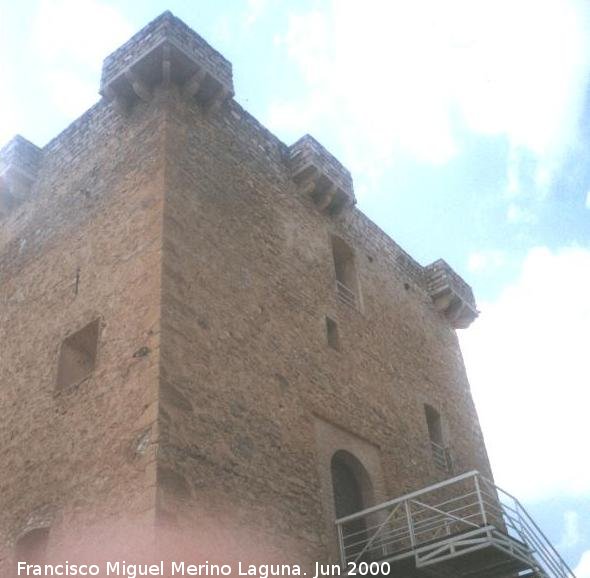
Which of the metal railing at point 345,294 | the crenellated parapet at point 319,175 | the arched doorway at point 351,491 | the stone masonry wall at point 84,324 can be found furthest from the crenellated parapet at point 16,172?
the arched doorway at point 351,491

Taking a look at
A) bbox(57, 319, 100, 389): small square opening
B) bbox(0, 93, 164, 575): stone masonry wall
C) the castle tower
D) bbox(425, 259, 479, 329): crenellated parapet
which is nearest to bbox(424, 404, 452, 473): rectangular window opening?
the castle tower

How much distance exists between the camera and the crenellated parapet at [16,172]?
1225 centimetres

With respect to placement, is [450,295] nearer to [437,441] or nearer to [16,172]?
[437,441]

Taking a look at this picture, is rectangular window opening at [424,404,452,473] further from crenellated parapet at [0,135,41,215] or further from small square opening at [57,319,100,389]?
crenellated parapet at [0,135,41,215]

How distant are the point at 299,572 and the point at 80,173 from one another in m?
6.84

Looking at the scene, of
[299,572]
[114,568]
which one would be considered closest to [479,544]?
[299,572]

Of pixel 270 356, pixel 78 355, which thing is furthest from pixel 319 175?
pixel 78 355

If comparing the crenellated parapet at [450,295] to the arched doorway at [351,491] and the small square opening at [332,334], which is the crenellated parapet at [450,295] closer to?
the small square opening at [332,334]

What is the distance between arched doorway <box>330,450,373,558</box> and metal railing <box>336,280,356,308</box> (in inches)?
114

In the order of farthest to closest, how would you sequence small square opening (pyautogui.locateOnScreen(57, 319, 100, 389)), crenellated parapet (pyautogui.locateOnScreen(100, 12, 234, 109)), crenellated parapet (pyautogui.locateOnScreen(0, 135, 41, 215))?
crenellated parapet (pyautogui.locateOnScreen(0, 135, 41, 215)) < crenellated parapet (pyautogui.locateOnScreen(100, 12, 234, 109)) < small square opening (pyautogui.locateOnScreen(57, 319, 100, 389))

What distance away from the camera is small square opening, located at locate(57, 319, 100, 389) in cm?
903

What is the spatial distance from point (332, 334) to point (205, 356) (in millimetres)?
3161

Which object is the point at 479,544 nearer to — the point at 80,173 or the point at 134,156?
the point at 134,156

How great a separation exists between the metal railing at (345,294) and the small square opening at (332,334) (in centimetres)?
75
